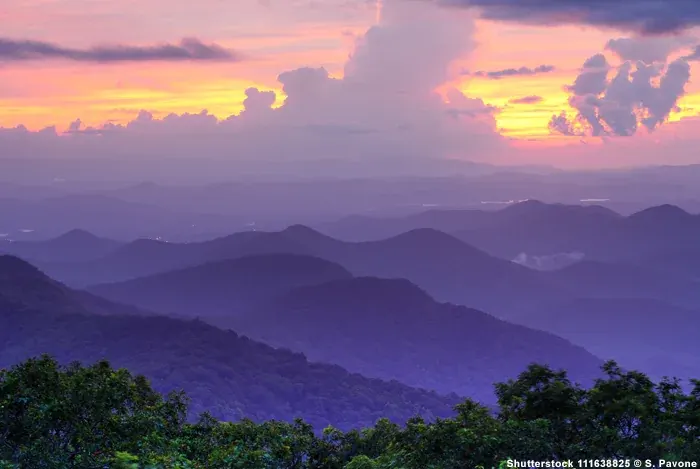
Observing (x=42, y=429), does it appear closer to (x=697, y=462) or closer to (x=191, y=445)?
(x=191, y=445)

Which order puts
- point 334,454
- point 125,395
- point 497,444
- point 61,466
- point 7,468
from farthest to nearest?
point 334,454, point 125,395, point 497,444, point 61,466, point 7,468

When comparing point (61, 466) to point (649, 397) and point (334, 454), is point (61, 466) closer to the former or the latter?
point (334, 454)

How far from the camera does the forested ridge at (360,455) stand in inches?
1265

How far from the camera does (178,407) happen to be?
42.0m

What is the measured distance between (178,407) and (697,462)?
26283 mm

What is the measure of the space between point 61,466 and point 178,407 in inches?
465

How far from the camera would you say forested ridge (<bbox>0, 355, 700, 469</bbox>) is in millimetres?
32125

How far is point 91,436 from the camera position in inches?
1321

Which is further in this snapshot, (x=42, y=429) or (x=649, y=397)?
(x=649, y=397)

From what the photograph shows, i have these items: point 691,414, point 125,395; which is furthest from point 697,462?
point 125,395

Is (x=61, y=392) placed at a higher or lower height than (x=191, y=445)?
higher

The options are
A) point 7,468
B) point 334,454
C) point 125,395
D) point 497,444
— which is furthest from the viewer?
point 334,454

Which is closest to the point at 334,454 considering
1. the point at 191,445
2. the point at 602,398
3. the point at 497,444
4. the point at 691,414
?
the point at 191,445

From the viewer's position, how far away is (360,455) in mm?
35344
